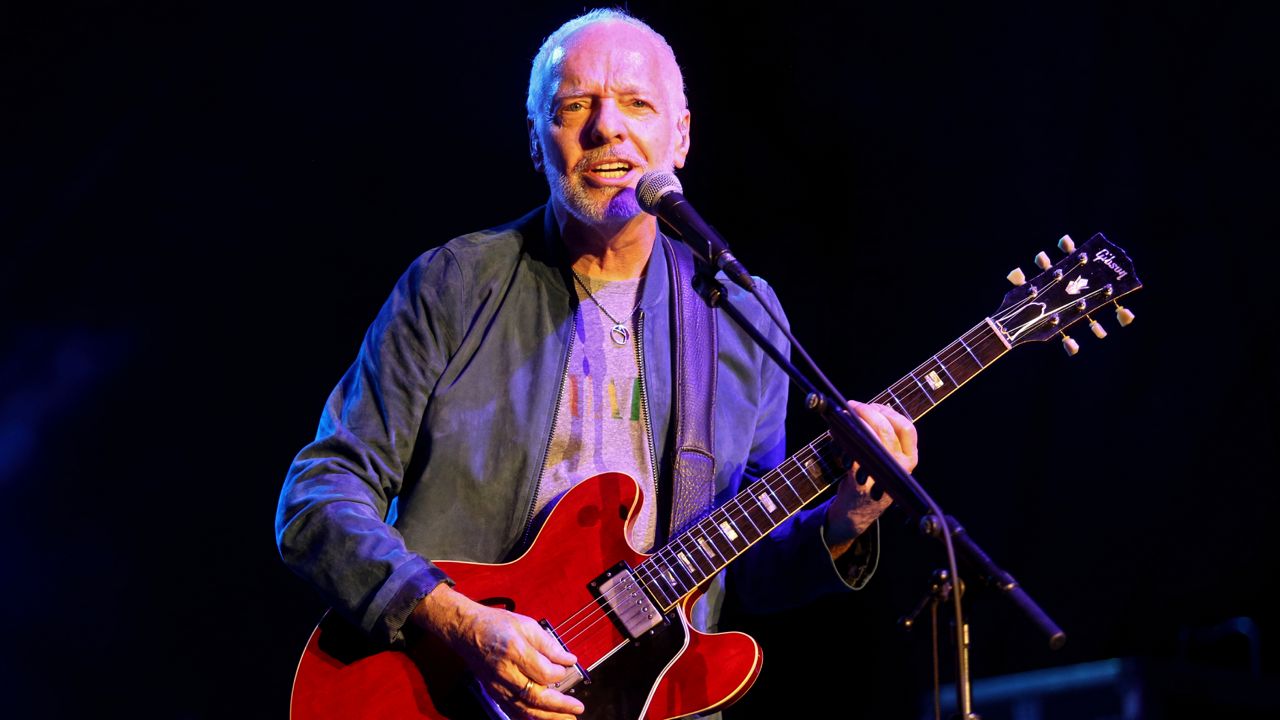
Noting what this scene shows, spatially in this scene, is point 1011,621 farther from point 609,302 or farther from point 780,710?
point 609,302

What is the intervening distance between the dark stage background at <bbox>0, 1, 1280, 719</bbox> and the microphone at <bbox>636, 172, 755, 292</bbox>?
1.71 metres

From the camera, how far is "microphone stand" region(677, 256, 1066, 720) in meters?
1.78

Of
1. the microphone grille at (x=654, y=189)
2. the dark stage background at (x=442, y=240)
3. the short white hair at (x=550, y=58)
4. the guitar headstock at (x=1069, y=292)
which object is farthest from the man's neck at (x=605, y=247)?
the dark stage background at (x=442, y=240)

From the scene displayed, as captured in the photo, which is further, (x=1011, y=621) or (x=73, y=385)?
(x=1011, y=621)

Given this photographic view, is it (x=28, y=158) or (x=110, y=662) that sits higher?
(x=28, y=158)

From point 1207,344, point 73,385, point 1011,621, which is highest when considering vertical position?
point 73,385

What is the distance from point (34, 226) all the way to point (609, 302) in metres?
1.94

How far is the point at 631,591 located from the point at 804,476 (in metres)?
0.53

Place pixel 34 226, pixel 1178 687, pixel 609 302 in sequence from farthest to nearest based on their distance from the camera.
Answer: pixel 34 226
pixel 609 302
pixel 1178 687

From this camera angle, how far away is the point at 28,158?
361 centimetres

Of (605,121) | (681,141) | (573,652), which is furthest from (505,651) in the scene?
(681,141)

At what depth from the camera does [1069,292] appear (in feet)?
9.09

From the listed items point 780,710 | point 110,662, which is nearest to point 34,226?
point 110,662

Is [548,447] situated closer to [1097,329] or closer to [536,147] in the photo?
[536,147]
